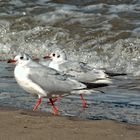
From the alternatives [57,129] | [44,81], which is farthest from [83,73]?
[57,129]

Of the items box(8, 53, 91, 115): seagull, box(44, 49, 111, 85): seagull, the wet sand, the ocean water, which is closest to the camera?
the wet sand

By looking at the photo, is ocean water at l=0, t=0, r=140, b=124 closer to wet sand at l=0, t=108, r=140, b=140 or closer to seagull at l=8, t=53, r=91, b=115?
seagull at l=8, t=53, r=91, b=115

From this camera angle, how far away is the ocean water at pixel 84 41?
280 inches

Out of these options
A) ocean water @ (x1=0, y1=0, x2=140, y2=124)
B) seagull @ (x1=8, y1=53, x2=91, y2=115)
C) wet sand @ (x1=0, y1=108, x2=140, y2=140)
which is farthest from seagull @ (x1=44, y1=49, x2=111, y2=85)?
wet sand @ (x1=0, y1=108, x2=140, y2=140)

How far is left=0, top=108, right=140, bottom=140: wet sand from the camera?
4504 millimetres

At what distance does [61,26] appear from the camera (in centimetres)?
1388

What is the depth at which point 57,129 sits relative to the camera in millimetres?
4824

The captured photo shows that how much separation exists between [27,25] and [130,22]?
2.62m

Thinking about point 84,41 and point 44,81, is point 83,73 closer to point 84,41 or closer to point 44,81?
point 44,81

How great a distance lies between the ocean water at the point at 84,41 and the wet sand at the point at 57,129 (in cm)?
104

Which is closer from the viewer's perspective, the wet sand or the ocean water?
the wet sand

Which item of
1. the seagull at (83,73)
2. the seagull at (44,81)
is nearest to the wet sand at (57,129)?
the seagull at (44,81)

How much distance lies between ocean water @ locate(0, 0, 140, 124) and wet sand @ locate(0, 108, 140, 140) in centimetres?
104

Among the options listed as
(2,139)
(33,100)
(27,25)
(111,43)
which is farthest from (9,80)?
(27,25)
